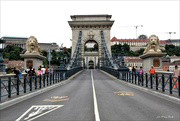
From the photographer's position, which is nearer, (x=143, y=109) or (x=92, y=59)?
(x=143, y=109)

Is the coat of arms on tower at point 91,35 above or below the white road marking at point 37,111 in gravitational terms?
above

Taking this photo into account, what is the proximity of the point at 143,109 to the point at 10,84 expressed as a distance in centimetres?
654

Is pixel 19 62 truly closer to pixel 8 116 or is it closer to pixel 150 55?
pixel 150 55

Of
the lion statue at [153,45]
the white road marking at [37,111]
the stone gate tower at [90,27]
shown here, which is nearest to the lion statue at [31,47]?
the lion statue at [153,45]

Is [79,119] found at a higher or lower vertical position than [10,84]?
lower

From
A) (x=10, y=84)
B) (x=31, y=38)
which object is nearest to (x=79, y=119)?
(x=10, y=84)

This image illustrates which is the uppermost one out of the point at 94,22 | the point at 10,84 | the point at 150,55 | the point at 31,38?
the point at 94,22

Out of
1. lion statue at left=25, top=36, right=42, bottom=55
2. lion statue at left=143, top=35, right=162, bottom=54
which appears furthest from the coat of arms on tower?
lion statue at left=25, top=36, right=42, bottom=55

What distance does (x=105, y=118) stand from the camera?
21.7 ft

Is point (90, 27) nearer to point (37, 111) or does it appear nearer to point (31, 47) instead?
point (31, 47)

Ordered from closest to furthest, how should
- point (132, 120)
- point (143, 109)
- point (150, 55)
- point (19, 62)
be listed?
point (132, 120) → point (143, 109) → point (150, 55) → point (19, 62)

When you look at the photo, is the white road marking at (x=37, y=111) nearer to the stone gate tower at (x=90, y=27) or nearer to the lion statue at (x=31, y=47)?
the lion statue at (x=31, y=47)

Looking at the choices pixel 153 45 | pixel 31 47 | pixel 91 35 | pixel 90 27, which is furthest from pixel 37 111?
pixel 90 27

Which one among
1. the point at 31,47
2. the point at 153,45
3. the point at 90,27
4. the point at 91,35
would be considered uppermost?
the point at 90,27
